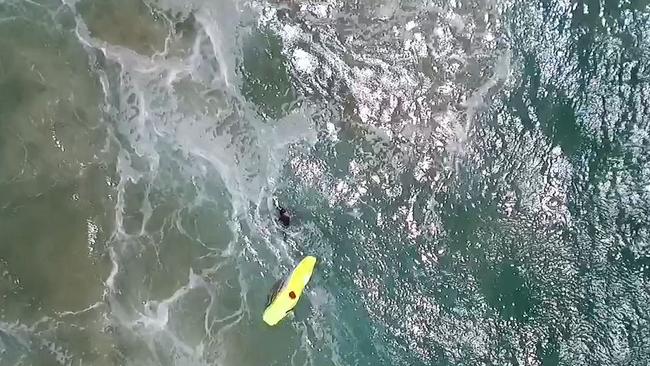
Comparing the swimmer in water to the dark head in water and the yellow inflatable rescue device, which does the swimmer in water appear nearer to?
the dark head in water

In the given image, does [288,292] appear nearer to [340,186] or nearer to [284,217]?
[284,217]

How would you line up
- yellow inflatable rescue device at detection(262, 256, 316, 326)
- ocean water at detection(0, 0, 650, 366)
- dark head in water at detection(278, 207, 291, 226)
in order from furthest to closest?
dark head in water at detection(278, 207, 291, 226) < yellow inflatable rescue device at detection(262, 256, 316, 326) < ocean water at detection(0, 0, 650, 366)

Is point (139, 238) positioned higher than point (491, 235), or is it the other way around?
point (491, 235)

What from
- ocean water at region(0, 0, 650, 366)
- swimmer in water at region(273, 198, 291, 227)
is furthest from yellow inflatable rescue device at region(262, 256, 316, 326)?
swimmer in water at region(273, 198, 291, 227)

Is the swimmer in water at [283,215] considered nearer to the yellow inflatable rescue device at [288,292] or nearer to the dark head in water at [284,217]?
the dark head in water at [284,217]

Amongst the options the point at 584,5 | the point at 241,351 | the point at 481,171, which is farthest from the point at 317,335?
the point at 584,5

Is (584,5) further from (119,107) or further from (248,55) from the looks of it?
(119,107)

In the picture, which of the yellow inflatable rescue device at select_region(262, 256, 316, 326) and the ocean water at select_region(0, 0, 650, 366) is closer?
the ocean water at select_region(0, 0, 650, 366)
